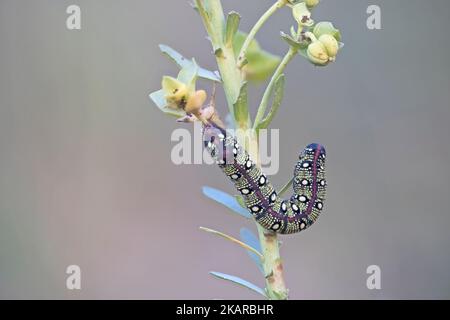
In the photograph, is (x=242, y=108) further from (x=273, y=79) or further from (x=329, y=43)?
(x=329, y=43)

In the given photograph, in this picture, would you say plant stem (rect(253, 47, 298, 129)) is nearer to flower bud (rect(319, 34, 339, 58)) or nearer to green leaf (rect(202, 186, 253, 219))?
flower bud (rect(319, 34, 339, 58))

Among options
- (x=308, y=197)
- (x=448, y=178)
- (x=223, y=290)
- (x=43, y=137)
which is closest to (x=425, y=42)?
(x=448, y=178)

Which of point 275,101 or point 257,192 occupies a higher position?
point 275,101

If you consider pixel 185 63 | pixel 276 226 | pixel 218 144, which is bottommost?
pixel 276 226

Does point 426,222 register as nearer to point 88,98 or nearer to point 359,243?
point 359,243

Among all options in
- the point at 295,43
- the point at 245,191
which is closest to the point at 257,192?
the point at 245,191

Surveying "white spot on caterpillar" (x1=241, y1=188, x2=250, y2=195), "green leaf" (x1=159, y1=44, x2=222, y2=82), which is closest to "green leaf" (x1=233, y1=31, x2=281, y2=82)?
"green leaf" (x1=159, y1=44, x2=222, y2=82)
